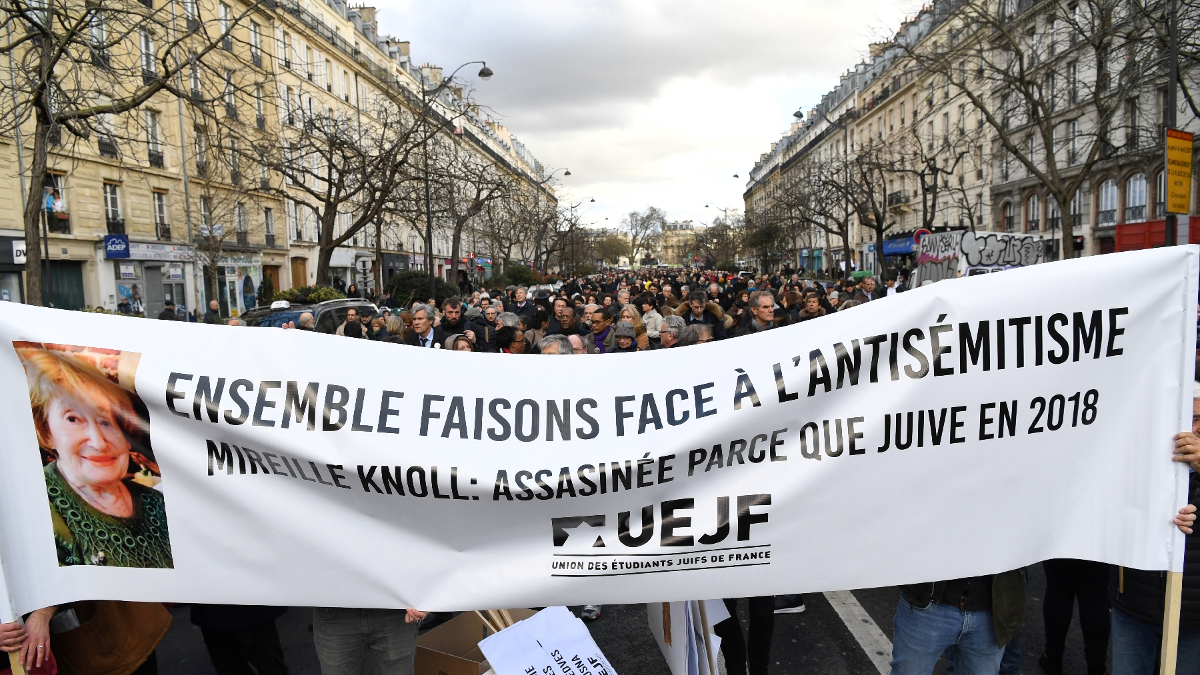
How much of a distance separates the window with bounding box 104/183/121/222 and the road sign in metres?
31.5

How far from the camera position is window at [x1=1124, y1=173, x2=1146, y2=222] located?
3278 centimetres

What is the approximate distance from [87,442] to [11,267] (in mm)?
26403

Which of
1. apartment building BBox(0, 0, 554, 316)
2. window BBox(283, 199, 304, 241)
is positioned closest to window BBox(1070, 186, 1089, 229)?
apartment building BBox(0, 0, 554, 316)

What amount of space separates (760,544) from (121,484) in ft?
7.67

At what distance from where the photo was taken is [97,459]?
9.02ft

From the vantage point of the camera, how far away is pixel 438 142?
25141 mm

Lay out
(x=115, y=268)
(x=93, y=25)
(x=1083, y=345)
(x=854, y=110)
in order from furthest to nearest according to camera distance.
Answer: (x=854, y=110) → (x=115, y=268) → (x=93, y=25) → (x=1083, y=345)

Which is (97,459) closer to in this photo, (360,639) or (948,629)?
(360,639)

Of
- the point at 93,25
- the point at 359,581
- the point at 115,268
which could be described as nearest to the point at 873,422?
the point at 359,581

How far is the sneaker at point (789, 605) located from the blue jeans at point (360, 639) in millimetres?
2663

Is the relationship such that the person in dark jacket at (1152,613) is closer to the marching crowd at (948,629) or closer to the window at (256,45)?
the marching crowd at (948,629)

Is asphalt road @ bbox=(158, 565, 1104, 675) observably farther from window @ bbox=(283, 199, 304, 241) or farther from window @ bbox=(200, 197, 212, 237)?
window @ bbox=(283, 199, 304, 241)

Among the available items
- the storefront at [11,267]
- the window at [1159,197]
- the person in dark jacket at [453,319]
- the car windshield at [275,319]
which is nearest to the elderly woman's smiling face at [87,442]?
the person in dark jacket at [453,319]

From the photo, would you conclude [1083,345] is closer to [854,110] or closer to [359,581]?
[359,581]
